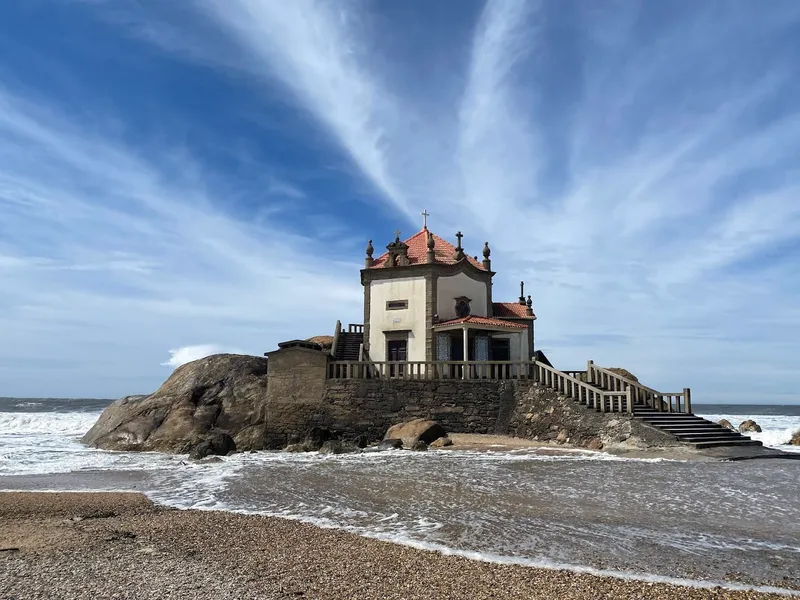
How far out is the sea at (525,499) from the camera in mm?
7082

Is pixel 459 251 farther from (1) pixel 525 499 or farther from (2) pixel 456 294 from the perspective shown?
(1) pixel 525 499

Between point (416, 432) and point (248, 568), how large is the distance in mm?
15048

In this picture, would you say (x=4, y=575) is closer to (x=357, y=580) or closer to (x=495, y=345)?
(x=357, y=580)

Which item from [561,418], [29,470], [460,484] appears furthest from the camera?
[561,418]

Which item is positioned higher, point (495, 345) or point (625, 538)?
point (495, 345)

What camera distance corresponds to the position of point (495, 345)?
27.3 m

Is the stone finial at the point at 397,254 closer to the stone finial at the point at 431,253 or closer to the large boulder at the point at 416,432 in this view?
the stone finial at the point at 431,253

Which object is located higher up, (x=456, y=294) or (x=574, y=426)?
(x=456, y=294)

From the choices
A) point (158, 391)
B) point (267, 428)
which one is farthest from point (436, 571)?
point (158, 391)

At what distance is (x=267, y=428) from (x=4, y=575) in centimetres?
1792

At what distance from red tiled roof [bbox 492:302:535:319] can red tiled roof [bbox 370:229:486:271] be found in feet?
7.54

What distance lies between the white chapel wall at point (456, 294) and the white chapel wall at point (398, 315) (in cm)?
90

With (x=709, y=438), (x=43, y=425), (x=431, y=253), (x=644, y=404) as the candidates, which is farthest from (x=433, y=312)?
(x=43, y=425)

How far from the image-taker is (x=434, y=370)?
80.8ft
